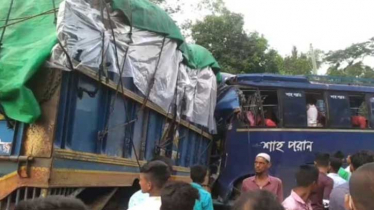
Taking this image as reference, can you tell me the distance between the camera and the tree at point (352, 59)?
29.7m

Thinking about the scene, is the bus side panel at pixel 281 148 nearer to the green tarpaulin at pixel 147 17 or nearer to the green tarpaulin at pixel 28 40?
the green tarpaulin at pixel 147 17

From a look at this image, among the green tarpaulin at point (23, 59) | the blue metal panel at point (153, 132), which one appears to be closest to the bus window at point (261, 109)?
the blue metal panel at point (153, 132)

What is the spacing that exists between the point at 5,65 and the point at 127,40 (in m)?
1.30

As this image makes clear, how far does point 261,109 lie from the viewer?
28.5 feet

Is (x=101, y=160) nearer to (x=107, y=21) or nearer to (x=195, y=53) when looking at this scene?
(x=107, y=21)

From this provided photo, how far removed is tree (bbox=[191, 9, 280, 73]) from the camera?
60.6ft

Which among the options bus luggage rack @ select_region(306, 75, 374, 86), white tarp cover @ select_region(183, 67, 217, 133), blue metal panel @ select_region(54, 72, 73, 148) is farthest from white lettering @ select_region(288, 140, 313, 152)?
blue metal panel @ select_region(54, 72, 73, 148)

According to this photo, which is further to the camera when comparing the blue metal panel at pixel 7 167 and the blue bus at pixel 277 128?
the blue bus at pixel 277 128

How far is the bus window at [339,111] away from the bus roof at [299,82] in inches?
5.9

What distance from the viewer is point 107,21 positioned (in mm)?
4543

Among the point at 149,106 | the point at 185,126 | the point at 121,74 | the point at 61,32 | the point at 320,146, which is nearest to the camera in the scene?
the point at 61,32

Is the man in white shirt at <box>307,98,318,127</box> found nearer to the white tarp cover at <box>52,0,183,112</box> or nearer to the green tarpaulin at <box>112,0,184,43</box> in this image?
the white tarp cover at <box>52,0,183,112</box>

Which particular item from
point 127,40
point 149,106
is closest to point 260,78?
point 149,106

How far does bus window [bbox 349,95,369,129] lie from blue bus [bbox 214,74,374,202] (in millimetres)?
148
